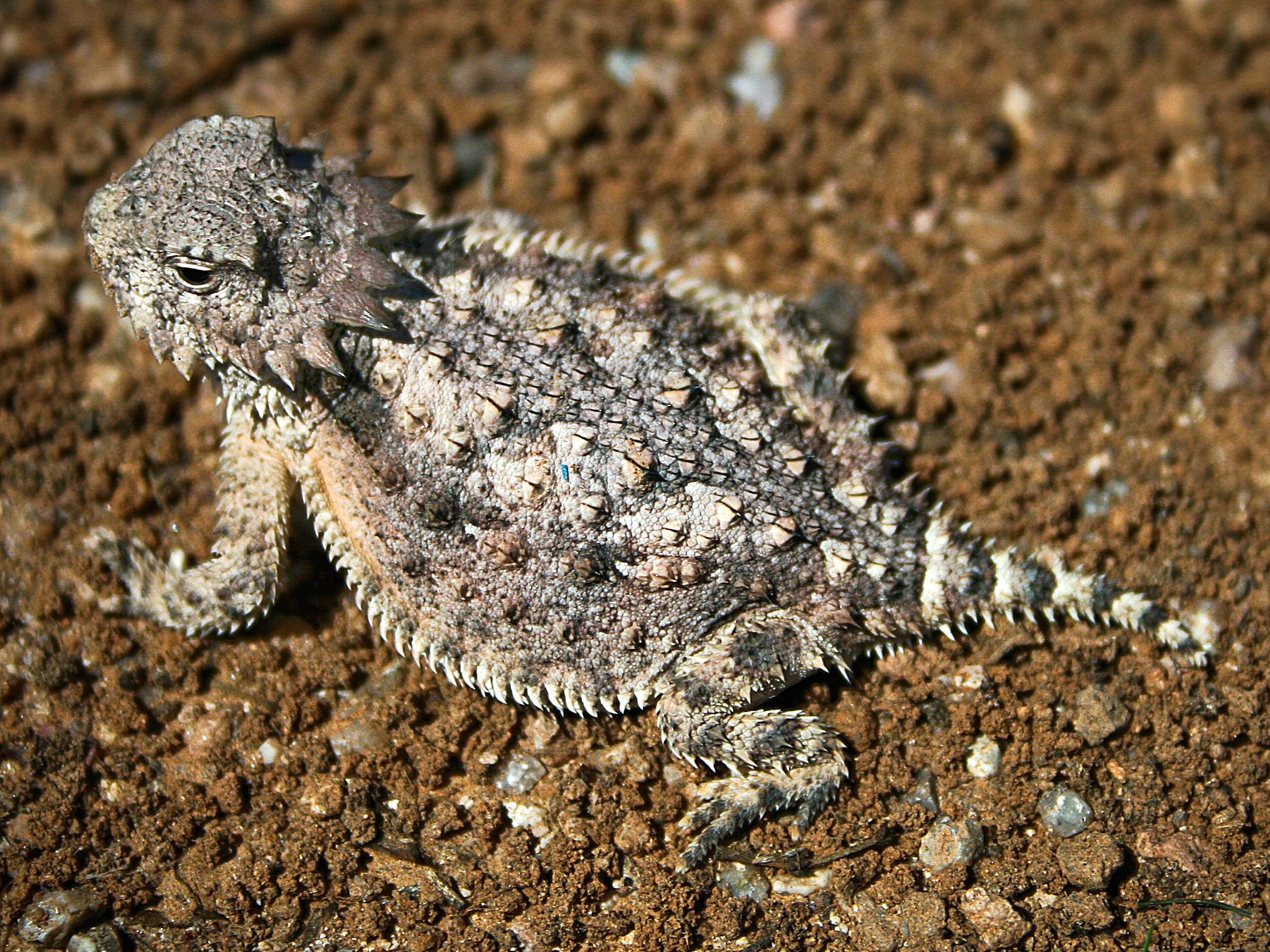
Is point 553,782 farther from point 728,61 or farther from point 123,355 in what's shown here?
point 728,61

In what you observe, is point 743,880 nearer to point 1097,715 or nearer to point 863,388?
point 1097,715

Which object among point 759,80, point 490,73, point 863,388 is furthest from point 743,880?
point 490,73

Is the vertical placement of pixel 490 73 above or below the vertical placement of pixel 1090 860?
above

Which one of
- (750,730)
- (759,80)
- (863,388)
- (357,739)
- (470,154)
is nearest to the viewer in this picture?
(750,730)

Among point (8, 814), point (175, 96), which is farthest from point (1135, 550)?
point (175, 96)

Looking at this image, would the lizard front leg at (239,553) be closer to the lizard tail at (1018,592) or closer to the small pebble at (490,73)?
the lizard tail at (1018,592)

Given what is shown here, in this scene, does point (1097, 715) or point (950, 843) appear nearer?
point (950, 843)

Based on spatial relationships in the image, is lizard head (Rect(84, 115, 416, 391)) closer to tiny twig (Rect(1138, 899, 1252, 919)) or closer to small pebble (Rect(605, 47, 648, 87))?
small pebble (Rect(605, 47, 648, 87))

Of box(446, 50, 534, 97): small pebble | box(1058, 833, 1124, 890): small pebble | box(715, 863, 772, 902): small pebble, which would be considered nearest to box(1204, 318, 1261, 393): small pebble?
box(1058, 833, 1124, 890): small pebble

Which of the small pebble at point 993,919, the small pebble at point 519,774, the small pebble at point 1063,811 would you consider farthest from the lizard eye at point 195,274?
the small pebble at point 1063,811
